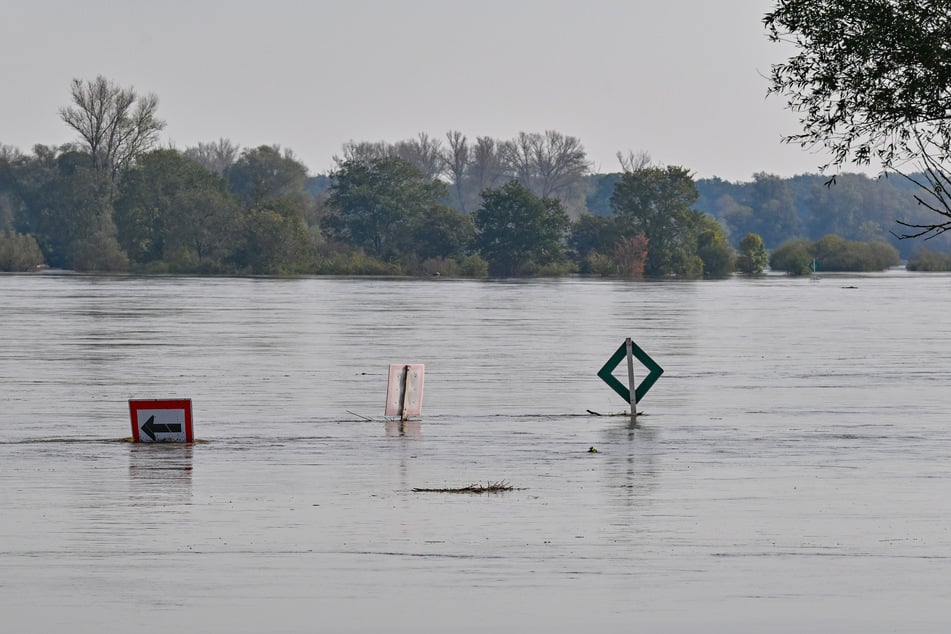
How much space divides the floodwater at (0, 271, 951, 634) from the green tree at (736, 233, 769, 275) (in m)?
112

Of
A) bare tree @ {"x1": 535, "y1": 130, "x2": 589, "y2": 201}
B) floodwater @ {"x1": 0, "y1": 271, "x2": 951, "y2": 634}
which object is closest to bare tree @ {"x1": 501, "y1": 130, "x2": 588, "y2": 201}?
→ bare tree @ {"x1": 535, "y1": 130, "x2": 589, "y2": 201}

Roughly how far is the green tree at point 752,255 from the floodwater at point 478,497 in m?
112

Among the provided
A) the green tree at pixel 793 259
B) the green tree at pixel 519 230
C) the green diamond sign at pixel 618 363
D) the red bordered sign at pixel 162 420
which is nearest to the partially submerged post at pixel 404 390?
the green diamond sign at pixel 618 363

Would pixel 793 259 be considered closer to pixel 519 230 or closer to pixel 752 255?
pixel 752 255

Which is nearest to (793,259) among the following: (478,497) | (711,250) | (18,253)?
(711,250)

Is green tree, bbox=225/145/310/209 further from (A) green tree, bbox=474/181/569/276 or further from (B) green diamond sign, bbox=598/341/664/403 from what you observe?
(B) green diamond sign, bbox=598/341/664/403

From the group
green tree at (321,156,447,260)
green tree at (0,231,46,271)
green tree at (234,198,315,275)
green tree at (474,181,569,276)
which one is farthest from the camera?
green tree at (321,156,447,260)

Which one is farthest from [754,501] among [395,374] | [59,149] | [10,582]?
[59,149]

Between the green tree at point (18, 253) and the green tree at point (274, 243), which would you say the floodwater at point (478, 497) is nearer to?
the green tree at point (274, 243)

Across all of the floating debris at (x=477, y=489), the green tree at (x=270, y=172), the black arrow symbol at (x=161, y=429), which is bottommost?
the floating debris at (x=477, y=489)

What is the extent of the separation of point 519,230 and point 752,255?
77.6ft

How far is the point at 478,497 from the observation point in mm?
14844

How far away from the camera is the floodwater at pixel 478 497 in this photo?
9.99 meters

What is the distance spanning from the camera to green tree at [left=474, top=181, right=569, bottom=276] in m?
136
